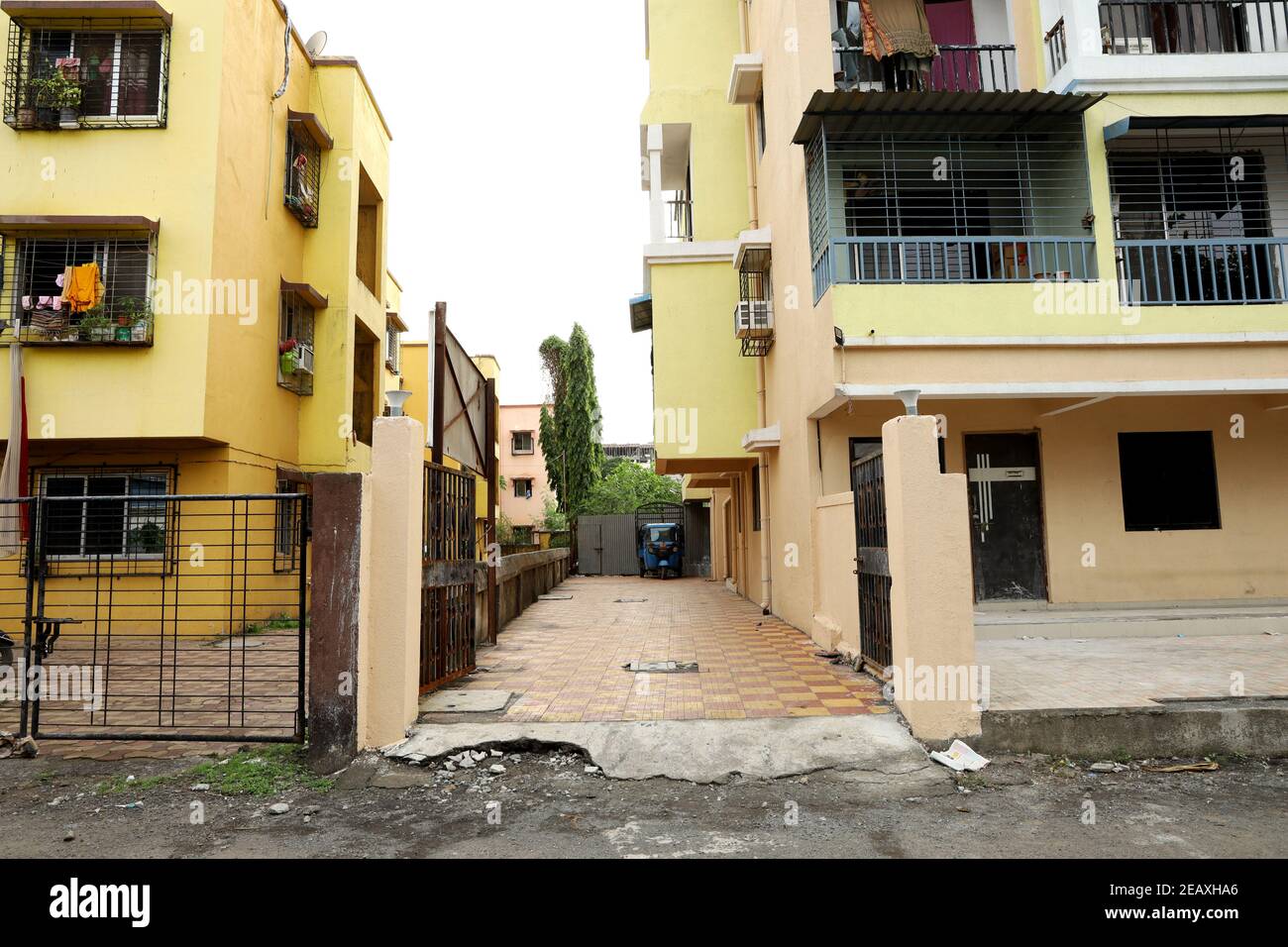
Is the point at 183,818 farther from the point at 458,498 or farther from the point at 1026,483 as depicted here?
the point at 1026,483

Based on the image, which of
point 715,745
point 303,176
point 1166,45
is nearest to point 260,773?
point 715,745

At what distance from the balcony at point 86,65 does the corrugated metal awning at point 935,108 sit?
29.9ft

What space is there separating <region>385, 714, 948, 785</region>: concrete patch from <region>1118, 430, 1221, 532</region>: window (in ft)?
21.3

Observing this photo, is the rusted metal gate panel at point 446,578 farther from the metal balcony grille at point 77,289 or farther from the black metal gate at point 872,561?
the metal balcony grille at point 77,289

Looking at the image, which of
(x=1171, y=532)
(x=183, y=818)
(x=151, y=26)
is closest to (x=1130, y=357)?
(x=1171, y=532)

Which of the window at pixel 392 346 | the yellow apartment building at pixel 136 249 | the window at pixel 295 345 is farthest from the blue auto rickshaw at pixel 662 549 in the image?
the yellow apartment building at pixel 136 249

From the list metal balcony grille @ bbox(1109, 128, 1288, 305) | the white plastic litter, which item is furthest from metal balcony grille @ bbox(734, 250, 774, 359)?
the white plastic litter

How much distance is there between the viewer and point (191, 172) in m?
10.6

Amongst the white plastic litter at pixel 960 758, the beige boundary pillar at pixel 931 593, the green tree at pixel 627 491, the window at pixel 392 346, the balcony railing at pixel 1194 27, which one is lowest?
the white plastic litter at pixel 960 758

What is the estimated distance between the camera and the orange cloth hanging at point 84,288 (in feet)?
33.4

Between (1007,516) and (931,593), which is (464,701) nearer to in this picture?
(931,593)

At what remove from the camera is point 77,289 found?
1018 cm

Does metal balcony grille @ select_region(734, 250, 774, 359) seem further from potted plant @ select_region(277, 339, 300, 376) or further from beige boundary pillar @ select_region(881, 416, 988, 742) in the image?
potted plant @ select_region(277, 339, 300, 376)

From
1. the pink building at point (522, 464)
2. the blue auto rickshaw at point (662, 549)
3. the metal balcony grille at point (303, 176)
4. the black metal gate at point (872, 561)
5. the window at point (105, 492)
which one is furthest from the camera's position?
the pink building at point (522, 464)
